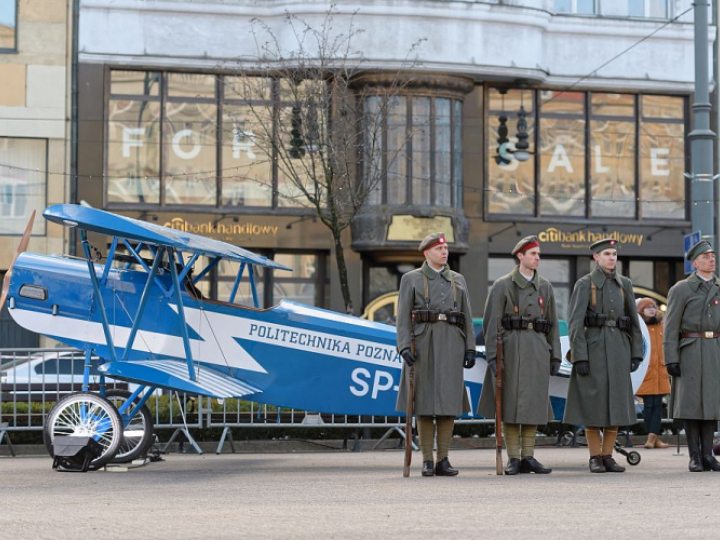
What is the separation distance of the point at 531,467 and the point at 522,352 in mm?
985

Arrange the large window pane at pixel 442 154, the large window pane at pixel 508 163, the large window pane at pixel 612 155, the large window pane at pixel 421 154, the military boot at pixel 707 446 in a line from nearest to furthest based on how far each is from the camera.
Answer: the military boot at pixel 707 446, the large window pane at pixel 421 154, the large window pane at pixel 442 154, the large window pane at pixel 508 163, the large window pane at pixel 612 155

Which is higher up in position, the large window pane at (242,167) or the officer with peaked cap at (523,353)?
the large window pane at (242,167)

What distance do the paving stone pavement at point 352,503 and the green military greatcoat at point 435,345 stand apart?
0.67m

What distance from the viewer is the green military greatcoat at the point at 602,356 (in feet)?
41.8

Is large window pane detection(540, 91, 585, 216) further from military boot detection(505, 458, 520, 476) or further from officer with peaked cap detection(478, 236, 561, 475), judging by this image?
military boot detection(505, 458, 520, 476)

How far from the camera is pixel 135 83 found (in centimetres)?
3067

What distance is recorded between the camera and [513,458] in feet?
41.2

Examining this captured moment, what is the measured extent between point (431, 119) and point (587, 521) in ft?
74.4

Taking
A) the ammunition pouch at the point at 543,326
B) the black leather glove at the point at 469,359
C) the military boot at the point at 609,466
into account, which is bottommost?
the military boot at the point at 609,466

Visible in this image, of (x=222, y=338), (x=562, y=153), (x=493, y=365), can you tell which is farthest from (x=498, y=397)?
(x=562, y=153)

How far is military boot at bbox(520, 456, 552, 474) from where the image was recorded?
1258cm

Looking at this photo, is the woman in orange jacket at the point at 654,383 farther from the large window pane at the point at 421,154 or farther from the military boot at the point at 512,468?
the large window pane at the point at 421,154

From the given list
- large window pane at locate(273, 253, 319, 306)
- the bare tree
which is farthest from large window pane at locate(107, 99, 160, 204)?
large window pane at locate(273, 253, 319, 306)

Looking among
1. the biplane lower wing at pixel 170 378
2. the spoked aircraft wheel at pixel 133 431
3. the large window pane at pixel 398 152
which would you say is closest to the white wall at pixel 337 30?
the large window pane at pixel 398 152
